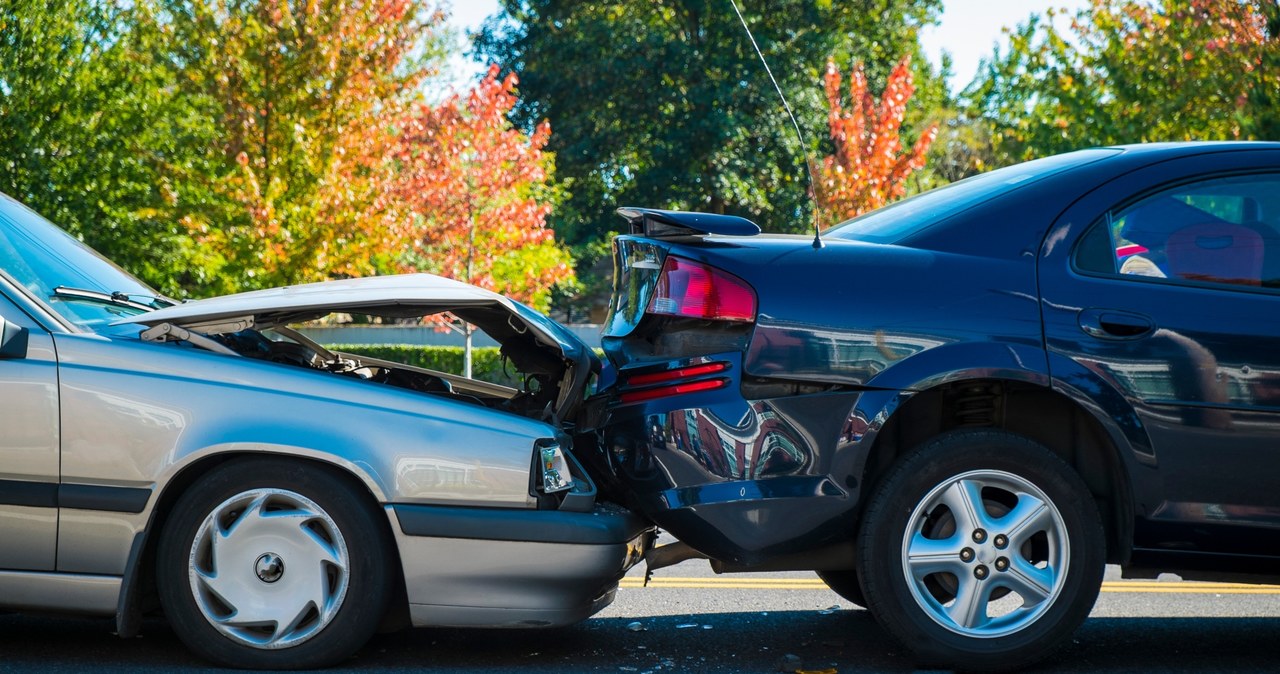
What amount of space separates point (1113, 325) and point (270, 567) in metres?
2.66

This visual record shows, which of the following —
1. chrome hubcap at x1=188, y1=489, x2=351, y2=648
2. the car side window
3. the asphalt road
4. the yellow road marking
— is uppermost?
the car side window

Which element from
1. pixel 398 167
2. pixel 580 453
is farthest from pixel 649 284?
pixel 398 167

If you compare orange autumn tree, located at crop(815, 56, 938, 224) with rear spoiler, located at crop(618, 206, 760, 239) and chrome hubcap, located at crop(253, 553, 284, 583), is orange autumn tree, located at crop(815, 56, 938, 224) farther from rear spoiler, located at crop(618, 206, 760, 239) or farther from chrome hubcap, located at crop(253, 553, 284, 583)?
chrome hubcap, located at crop(253, 553, 284, 583)

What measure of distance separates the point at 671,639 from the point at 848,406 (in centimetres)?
125

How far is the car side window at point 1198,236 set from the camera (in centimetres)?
397

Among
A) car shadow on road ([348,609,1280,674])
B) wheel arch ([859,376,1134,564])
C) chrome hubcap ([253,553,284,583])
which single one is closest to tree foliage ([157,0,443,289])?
car shadow on road ([348,609,1280,674])

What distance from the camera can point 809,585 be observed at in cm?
579

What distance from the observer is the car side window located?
3975mm

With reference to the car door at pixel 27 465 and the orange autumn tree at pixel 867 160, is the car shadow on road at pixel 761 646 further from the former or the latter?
the orange autumn tree at pixel 867 160

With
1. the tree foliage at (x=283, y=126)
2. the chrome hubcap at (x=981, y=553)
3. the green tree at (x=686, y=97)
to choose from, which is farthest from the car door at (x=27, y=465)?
the green tree at (x=686, y=97)

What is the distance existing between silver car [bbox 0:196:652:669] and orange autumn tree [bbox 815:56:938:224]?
19896mm

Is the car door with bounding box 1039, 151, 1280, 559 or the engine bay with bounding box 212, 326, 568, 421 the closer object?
the car door with bounding box 1039, 151, 1280, 559

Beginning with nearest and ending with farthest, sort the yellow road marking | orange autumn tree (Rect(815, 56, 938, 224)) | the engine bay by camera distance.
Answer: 1. the engine bay
2. the yellow road marking
3. orange autumn tree (Rect(815, 56, 938, 224))

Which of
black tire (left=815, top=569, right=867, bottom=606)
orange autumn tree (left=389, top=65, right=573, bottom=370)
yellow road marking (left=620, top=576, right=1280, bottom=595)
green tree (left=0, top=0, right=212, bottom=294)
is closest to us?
black tire (left=815, top=569, right=867, bottom=606)
